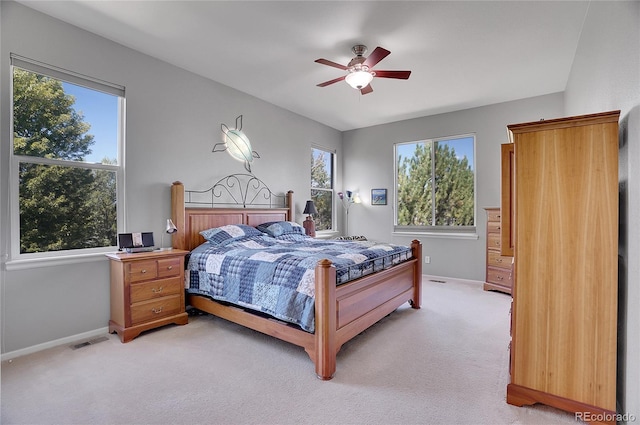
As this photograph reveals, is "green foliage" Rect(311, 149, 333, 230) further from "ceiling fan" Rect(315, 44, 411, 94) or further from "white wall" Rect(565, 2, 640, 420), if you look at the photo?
"white wall" Rect(565, 2, 640, 420)

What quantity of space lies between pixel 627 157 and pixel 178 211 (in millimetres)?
3835

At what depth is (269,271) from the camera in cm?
264

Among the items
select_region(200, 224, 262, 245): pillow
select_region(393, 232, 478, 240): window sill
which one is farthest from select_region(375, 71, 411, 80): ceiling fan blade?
select_region(393, 232, 478, 240): window sill

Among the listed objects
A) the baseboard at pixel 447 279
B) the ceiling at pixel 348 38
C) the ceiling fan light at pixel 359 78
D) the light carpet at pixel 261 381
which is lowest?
the light carpet at pixel 261 381

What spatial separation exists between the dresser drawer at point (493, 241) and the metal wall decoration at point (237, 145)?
3773 millimetres

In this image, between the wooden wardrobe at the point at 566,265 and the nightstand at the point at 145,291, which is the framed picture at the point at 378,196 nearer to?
the nightstand at the point at 145,291

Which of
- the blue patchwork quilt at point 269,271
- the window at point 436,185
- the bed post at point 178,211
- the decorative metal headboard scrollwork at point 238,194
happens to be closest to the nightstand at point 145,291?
the blue patchwork quilt at point 269,271

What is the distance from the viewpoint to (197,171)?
12.9 ft

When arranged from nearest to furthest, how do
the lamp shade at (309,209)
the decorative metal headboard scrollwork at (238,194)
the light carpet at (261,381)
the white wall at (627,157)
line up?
the white wall at (627,157) < the light carpet at (261,381) < the decorative metal headboard scrollwork at (238,194) < the lamp shade at (309,209)

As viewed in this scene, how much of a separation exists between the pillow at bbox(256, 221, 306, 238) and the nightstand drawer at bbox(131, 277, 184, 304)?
135cm

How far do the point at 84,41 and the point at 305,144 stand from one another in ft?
11.1

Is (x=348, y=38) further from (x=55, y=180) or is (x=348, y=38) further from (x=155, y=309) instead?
(x=155, y=309)

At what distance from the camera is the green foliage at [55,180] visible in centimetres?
263

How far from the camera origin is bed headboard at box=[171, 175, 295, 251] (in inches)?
141
